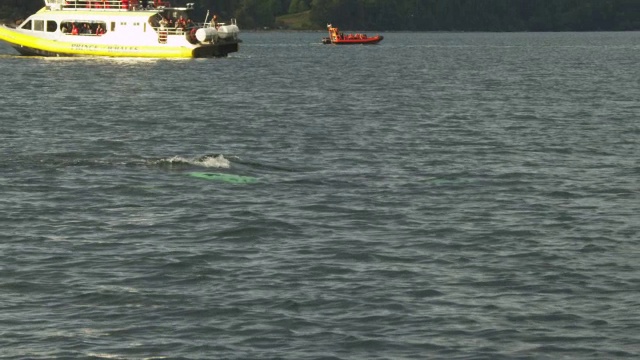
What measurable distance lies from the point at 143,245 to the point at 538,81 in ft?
240

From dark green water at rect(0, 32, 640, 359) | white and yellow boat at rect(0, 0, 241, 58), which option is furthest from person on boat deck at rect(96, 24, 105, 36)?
dark green water at rect(0, 32, 640, 359)

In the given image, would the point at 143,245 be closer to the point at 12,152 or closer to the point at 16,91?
the point at 12,152

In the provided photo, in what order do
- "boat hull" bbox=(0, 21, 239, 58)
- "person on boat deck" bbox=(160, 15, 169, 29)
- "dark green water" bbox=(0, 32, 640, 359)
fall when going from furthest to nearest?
"boat hull" bbox=(0, 21, 239, 58) < "person on boat deck" bbox=(160, 15, 169, 29) < "dark green water" bbox=(0, 32, 640, 359)

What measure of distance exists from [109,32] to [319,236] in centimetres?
8310

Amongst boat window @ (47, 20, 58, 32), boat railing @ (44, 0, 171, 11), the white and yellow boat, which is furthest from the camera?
boat window @ (47, 20, 58, 32)

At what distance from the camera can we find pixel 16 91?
80.5m

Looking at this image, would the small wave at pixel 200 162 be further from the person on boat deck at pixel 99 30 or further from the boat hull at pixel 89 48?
the person on boat deck at pixel 99 30

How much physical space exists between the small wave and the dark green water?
160 millimetres

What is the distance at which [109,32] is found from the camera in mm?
111500

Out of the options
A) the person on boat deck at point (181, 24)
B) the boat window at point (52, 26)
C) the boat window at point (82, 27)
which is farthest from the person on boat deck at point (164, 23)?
the boat window at point (52, 26)

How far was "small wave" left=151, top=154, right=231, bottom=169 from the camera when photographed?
42.8 m

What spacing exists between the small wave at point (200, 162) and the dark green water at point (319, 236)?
6.3 inches

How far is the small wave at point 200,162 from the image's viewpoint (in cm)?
4284

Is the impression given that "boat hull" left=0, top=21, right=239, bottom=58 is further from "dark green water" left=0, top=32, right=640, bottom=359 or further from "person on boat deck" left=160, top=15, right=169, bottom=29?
"dark green water" left=0, top=32, right=640, bottom=359
